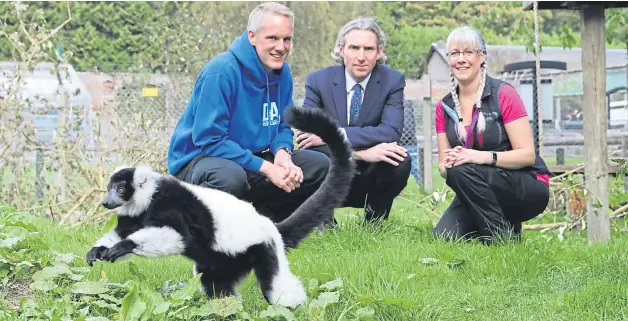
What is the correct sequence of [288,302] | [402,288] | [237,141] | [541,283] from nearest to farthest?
[288,302] < [402,288] < [541,283] < [237,141]

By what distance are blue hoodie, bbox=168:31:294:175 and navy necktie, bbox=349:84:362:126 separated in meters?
0.72

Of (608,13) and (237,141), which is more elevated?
(608,13)

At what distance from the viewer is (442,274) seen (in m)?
4.79

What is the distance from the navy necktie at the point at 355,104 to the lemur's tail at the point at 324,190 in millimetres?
1639

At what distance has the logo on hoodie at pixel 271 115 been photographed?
5367mm

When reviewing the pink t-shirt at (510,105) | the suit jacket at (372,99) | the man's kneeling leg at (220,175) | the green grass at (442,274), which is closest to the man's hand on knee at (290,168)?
the man's kneeling leg at (220,175)

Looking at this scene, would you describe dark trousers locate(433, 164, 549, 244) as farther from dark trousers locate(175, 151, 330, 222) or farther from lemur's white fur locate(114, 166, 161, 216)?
lemur's white fur locate(114, 166, 161, 216)

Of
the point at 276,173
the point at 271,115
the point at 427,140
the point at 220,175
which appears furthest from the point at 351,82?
the point at 427,140

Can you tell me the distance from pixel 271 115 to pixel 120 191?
185 centimetres

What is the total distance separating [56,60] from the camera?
8.30 metres

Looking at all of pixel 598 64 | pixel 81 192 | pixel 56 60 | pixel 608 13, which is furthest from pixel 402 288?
pixel 608 13

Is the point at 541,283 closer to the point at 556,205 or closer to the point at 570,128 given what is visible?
the point at 556,205

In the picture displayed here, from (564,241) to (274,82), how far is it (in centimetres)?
284

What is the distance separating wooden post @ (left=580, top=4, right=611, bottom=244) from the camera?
640 centimetres
